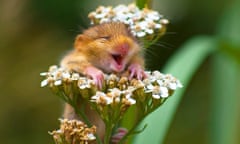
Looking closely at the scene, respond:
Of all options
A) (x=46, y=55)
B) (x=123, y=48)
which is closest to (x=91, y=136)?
(x=123, y=48)

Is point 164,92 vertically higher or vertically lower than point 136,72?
lower

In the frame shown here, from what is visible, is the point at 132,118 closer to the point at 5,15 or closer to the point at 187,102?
the point at 5,15

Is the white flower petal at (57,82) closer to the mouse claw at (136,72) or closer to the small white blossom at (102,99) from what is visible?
the small white blossom at (102,99)

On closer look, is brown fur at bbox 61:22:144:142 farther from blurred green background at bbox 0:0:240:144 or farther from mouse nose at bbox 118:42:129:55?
blurred green background at bbox 0:0:240:144

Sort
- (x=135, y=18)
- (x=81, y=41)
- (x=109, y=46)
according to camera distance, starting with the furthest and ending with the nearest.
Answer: (x=81, y=41) < (x=135, y=18) < (x=109, y=46)

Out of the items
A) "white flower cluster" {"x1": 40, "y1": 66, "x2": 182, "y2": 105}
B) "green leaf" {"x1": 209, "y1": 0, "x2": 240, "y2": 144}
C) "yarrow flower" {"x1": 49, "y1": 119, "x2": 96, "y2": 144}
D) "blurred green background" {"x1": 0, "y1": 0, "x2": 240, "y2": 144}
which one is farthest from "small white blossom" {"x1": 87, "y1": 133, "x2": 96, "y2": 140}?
"blurred green background" {"x1": 0, "y1": 0, "x2": 240, "y2": 144}

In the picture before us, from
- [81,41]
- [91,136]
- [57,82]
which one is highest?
[81,41]

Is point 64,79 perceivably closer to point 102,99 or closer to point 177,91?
point 102,99

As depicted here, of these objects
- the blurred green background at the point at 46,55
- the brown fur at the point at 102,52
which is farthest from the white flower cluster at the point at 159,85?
the blurred green background at the point at 46,55
